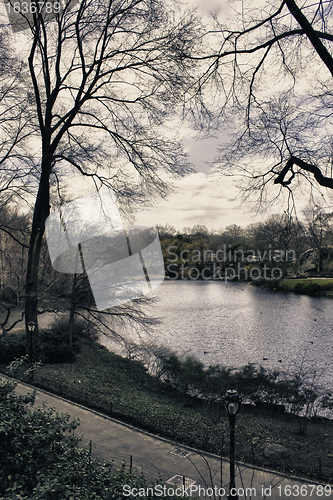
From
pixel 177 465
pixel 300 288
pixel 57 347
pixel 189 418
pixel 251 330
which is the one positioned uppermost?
pixel 300 288

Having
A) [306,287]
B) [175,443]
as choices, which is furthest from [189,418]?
[306,287]

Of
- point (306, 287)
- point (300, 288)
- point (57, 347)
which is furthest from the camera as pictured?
point (300, 288)

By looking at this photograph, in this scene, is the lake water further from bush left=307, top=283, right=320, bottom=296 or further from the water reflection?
bush left=307, top=283, right=320, bottom=296

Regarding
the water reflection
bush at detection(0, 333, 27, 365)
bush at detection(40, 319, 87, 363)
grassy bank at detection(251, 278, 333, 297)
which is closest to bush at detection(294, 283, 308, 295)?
grassy bank at detection(251, 278, 333, 297)

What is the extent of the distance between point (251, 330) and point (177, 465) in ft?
56.4

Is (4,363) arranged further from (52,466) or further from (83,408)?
(52,466)

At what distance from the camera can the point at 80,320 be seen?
23125 mm

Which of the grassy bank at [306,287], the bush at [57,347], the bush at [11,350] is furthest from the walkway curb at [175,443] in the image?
the grassy bank at [306,287]

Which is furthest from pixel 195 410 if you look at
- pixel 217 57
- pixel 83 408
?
pixel 217 57

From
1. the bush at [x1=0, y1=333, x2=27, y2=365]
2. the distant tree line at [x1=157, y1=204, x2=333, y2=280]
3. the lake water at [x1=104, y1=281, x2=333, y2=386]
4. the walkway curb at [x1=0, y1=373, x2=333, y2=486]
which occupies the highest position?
the distant tree line at [x1=157, y1=204, x2=333, y2=280]

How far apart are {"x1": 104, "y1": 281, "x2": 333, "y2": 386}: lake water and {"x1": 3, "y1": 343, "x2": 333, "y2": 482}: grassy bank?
4.13 metres

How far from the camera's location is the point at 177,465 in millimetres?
7406

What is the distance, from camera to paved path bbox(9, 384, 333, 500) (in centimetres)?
651

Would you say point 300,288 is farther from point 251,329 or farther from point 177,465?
point 177,465
